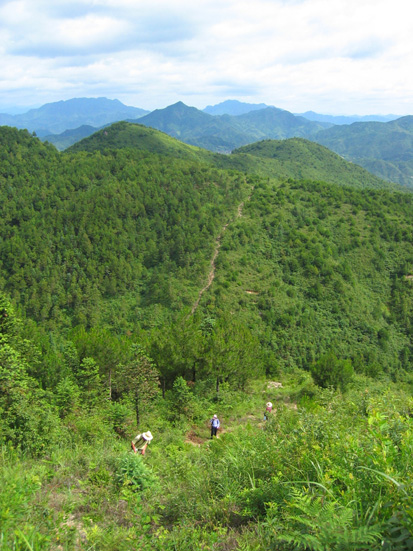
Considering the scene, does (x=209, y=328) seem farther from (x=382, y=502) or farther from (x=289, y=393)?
(x=382, y=502)

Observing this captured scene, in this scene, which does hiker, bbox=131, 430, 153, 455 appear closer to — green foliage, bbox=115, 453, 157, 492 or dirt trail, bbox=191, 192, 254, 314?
green foliage, bbox=115, 453, 157, 492

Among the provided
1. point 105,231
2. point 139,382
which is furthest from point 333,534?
point 105,231

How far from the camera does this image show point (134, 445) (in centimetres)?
912

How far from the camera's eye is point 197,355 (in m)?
20.7

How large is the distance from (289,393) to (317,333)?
2469 centimetres

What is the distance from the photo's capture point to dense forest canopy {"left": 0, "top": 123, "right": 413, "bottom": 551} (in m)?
4.31

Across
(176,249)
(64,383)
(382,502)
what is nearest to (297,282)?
(176,249)

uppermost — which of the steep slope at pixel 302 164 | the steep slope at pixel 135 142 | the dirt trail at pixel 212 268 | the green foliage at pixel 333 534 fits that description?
the steep slope at pixel 135 142

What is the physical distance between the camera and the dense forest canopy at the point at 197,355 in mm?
4312

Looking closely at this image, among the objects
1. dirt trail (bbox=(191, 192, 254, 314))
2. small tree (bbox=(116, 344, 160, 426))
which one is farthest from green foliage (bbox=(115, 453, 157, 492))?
dirt trail (bbox=(191, 192, 254, 314))

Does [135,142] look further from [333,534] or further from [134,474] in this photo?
[333,534]

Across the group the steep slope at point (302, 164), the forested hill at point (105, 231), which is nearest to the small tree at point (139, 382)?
the forested hill at point (105, 231)

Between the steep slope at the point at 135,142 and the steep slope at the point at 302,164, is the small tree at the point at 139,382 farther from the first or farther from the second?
the steep slope at the point at 302,164

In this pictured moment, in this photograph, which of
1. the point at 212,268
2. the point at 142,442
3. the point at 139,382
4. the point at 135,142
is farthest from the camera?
the point at 135,142
